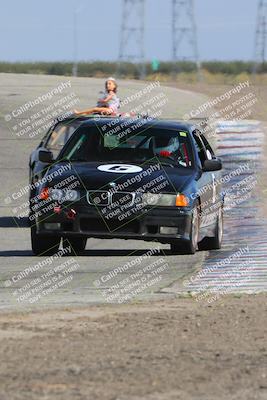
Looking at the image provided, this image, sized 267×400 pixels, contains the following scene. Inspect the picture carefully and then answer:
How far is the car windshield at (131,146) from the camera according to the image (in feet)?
46.2

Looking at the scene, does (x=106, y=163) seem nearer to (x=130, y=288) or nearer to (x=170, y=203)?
(x=170, y=203)

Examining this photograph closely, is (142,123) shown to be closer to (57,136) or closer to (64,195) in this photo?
(64,195)

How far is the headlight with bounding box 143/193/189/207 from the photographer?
13211mm

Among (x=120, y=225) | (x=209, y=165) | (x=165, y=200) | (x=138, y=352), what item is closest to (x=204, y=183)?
(x=209, y=165)

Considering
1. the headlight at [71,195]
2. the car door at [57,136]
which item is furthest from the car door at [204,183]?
the car door at [57,136]

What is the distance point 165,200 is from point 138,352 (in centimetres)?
581

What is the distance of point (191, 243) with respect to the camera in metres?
13.6

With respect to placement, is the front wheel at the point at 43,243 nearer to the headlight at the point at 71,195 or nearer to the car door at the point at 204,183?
the headlight at the point at 71,195

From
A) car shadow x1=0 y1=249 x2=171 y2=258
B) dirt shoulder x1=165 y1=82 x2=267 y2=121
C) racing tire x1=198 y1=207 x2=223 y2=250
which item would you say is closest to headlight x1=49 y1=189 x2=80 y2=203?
car shadow x1=0 y1=249 x2=171 y2=258

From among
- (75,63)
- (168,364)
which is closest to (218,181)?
(168,364)

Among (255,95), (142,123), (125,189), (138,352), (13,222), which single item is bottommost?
(255,95)

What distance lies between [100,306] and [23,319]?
0.93 metres

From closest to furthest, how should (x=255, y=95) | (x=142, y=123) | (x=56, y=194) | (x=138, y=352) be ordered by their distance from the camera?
(x=138, y=352) → (x=56, y=194) → (x=142, y=123) → (x=255, y=95)

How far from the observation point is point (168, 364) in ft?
23.7
